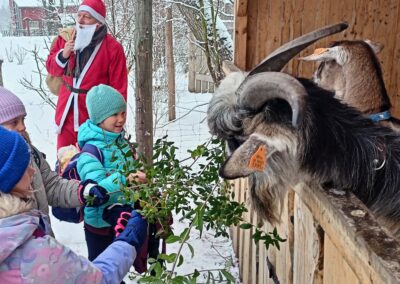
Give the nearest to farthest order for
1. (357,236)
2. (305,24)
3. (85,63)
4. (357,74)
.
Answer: (357,236), (357,74), (85,63), (305,24)

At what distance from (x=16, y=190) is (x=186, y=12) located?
26.4 ft

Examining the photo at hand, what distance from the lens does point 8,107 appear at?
2.96 meters

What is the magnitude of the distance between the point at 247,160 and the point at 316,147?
1.06ft

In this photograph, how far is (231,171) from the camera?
2.44m

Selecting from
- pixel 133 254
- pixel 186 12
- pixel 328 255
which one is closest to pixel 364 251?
pixel 328 255

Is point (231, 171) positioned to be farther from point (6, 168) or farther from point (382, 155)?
point (6, 168)

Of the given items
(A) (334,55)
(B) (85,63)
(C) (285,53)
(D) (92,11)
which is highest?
(D) (92,11)

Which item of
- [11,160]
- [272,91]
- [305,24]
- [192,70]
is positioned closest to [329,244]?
[272,91]

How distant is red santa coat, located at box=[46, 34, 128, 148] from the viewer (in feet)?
15.6

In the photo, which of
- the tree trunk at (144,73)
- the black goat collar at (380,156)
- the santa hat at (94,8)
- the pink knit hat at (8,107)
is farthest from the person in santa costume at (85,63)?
the black goat collar at (380,156)

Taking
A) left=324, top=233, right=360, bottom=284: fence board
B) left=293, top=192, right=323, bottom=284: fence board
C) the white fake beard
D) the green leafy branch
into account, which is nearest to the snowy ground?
the green leafy branch

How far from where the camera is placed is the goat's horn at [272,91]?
215 cm

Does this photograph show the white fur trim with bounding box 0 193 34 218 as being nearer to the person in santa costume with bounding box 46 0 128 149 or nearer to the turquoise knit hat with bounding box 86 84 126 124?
the turquoise knit hat with bounding box 86 84 126 124

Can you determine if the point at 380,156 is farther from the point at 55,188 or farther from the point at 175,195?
the point at 55,188
